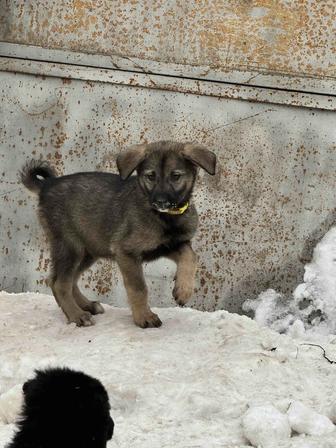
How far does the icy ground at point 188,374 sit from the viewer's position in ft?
13.3

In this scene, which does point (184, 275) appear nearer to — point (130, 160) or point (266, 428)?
point (130, 160)

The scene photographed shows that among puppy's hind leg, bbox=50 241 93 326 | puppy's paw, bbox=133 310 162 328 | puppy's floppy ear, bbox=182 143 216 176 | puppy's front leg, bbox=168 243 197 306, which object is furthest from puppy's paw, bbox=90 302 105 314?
puppy's floppy ear, bbox=182 143 216 176

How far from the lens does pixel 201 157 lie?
17.3ft

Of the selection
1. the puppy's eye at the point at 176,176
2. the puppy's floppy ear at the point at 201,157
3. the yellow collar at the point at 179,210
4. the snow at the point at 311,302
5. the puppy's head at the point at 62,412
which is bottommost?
the snow at the point at 311,302

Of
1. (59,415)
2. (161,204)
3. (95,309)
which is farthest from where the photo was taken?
(95,309)

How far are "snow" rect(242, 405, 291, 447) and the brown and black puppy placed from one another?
1391 mm

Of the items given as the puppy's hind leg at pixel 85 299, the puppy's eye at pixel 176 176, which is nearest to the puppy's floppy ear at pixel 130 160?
the puppy's eye at pixel 176 176

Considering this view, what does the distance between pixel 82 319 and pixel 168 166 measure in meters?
1.13

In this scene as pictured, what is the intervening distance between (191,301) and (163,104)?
1507mm

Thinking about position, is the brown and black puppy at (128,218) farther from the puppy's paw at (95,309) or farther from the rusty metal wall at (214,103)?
the rusty metal wall at (214,103)

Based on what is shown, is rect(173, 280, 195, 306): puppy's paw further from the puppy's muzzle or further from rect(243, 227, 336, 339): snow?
rect(243, 227, 336, 339): snow

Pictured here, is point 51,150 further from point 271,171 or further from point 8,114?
point 271,171

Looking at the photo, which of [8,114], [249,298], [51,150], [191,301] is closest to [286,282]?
[249,298]

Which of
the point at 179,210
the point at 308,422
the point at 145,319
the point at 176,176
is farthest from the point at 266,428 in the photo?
the point at 176,176
